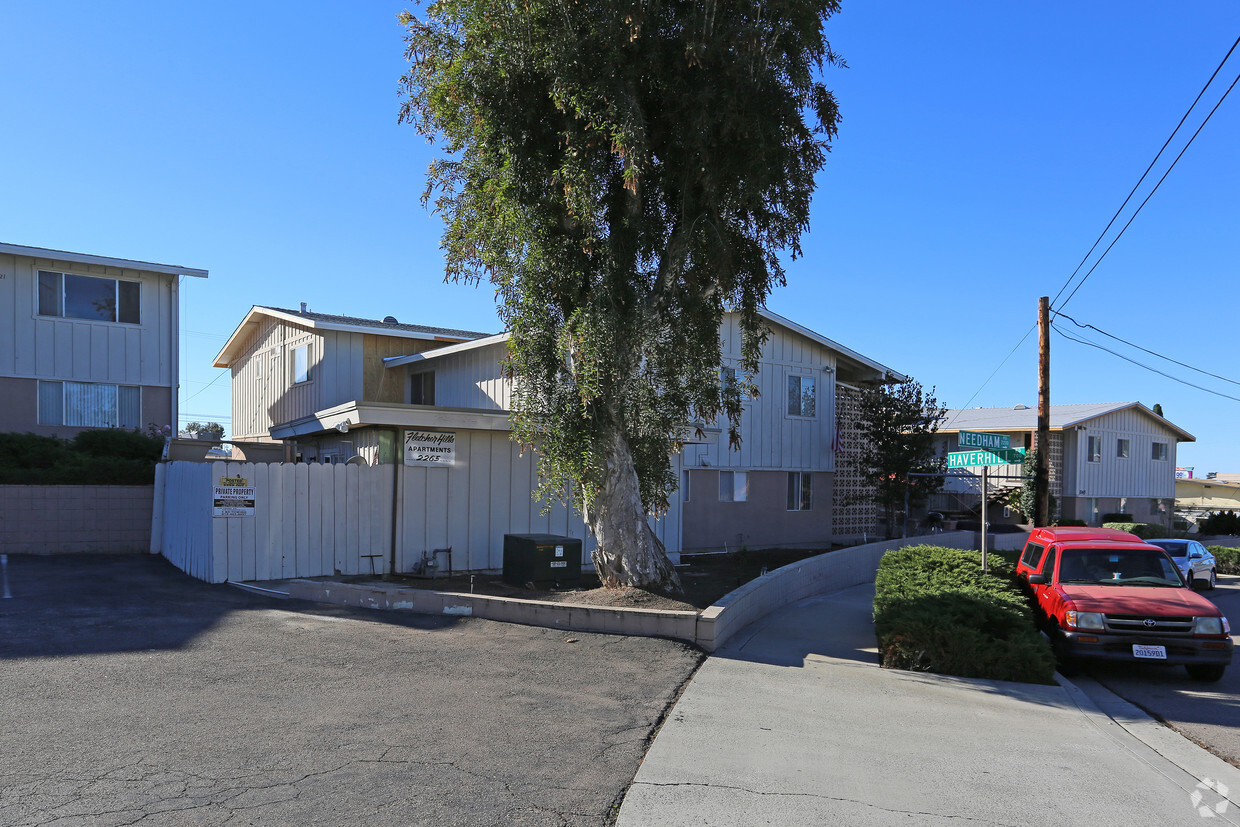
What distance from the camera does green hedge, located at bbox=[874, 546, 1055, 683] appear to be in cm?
884

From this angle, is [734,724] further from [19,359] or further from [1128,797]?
[19,359]

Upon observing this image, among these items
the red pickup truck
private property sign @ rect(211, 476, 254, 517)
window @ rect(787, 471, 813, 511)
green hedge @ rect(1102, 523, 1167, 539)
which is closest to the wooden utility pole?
window @ rect(787, 471, 813, 511)

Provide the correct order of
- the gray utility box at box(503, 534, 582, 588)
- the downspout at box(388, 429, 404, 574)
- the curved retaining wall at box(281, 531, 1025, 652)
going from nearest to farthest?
the curved retaining wall at box(281, 531, 1025, 652) < the gray utility box at box(503, 534, 582, 588) < the downspout at box(388, 429, 404, 574)

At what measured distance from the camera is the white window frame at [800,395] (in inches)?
989

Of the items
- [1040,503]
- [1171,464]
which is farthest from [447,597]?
[1171,464]

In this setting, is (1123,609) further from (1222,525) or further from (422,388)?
(1222,525)

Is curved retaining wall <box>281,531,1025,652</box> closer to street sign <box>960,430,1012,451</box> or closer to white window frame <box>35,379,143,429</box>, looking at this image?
street sign <box>960,430,1012,451</box>

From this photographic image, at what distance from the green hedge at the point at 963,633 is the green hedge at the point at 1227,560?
21504 mm

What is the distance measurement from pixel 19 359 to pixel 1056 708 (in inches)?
838

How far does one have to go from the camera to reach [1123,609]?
31.6 ft

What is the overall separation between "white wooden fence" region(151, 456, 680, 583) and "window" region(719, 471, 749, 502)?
8545mm

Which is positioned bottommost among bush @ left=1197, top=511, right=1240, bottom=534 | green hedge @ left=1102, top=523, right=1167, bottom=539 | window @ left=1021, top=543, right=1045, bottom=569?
bush @ left=1197, top=511, right=1240, bottom=534

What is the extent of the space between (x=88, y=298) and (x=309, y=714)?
59.0 ft

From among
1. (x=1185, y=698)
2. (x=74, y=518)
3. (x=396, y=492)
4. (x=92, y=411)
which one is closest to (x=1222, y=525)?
(x=1185, y=698)
